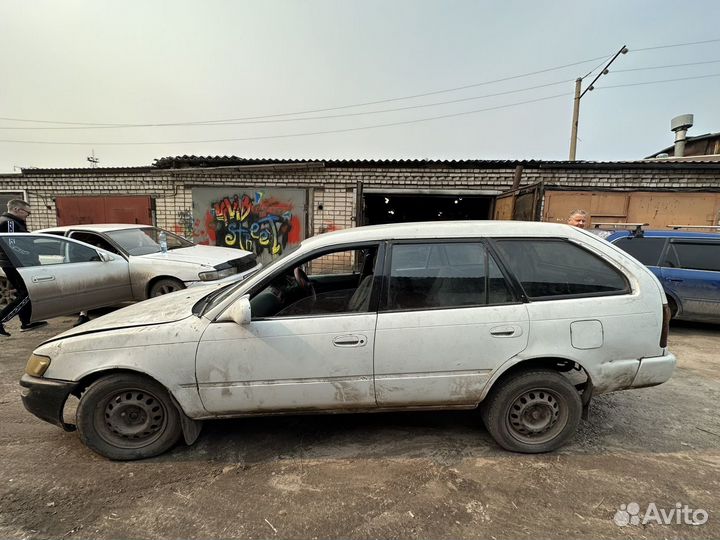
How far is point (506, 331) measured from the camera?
2.34 metres

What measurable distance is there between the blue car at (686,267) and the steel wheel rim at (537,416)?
173 inches

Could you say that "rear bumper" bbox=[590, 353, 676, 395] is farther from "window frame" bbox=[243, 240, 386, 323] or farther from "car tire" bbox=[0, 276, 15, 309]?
"car tire" bbox=[0, 276, 15, 309]

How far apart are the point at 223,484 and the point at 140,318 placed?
131 cm

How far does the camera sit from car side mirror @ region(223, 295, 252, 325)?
2182 mm

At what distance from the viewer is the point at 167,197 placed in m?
9.79

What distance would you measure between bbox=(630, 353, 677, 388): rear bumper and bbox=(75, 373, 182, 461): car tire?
331 cm

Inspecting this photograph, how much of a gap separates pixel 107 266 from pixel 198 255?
A: 1.30 metres

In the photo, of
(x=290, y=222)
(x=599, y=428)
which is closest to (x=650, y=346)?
(x=599, y=428)

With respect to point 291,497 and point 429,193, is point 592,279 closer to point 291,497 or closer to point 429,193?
point 291,497

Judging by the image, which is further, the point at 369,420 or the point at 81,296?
the point at 81,296

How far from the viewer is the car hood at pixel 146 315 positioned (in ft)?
8.05

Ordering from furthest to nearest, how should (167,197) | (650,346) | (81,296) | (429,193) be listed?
(167,197) < (429,193) < (81,296) < (650,346)

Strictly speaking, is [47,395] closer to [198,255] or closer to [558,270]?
[558,270]

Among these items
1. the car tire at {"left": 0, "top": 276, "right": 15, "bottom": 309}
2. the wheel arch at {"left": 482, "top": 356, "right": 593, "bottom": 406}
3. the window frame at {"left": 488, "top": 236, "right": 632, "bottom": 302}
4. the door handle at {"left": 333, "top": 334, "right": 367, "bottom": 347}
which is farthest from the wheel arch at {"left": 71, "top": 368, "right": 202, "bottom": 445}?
the car tire at {"left": 0, "top": 276, "right": 15, "bottom": 309}
